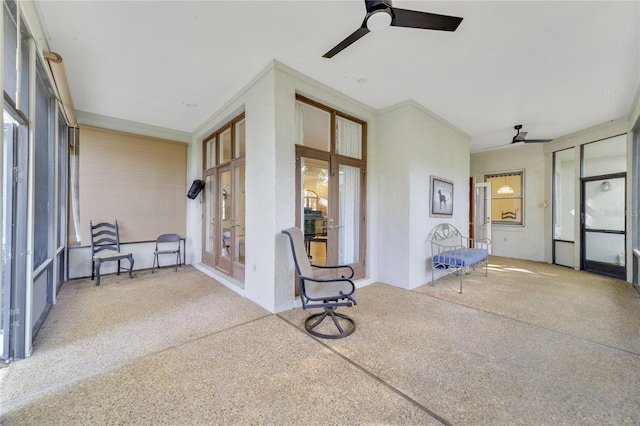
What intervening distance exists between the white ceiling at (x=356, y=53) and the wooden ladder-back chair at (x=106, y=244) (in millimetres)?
2105

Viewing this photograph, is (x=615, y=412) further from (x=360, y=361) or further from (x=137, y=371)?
(x=137, y=371)

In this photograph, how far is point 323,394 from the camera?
1729mm

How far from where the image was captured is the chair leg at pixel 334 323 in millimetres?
2498

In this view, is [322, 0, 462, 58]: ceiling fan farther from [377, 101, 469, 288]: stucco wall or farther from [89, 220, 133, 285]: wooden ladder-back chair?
[89, 220, 133, 285]: wooden ladder-back chair

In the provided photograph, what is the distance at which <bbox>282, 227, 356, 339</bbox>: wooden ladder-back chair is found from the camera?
2.50m

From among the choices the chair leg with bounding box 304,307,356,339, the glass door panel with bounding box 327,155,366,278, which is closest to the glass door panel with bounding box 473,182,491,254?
the glass door panel with bounding box 327,155,366,278

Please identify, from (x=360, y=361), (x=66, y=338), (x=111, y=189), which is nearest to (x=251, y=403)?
(x=360, y=361)

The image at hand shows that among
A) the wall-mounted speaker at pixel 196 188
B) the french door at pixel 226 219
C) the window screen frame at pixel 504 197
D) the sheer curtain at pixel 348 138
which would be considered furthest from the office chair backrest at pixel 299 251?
the window screen frame at pixel 504 197

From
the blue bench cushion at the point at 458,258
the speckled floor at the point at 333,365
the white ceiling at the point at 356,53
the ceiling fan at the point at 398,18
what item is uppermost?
the white ceiling at the point at 356,53

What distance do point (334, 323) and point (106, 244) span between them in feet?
15.1

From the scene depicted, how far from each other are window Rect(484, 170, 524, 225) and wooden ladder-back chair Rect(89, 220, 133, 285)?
8.82 m

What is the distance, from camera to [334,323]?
269 cm

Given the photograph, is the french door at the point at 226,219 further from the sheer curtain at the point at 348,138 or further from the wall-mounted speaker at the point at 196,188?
the sheer curtain at the point at 348,138

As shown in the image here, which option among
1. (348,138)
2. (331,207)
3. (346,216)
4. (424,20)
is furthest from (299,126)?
(424,20)
